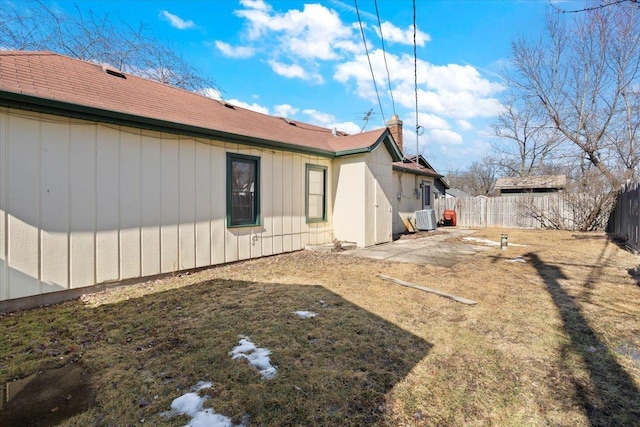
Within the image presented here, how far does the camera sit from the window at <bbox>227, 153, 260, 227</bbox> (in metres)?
6.50

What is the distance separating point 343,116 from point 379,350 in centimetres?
1814

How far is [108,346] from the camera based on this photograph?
3023 millimetres

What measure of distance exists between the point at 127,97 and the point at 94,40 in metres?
11.7

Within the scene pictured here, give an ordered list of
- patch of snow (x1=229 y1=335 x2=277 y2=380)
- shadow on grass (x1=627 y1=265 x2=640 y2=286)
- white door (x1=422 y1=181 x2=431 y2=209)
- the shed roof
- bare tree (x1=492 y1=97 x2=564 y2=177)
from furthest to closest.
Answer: bare tree (x1=492 y1=97 x2=564 y2=177), the shed roof, white door (x1=422 y1=181 x2=431 y2=209), shadow on grass (x1=627 y1=265 x2=640 y2=286), patch of snow (x1=229 y1=335 x2=277 y2=380)

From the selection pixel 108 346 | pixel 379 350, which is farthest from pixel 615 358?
pixel 108 346

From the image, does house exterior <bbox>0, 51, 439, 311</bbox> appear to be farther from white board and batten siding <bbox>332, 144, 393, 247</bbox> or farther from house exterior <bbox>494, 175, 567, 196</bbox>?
house exterior <bbox>494, 175, 567, 196</bbox>

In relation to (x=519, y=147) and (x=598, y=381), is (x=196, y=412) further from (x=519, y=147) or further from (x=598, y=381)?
(x=519, y=147)

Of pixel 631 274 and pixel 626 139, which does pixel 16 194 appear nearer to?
pixel 631 274

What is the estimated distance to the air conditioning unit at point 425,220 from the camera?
13.4 meters

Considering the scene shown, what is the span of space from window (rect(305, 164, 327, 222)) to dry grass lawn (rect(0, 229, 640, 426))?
128 inches

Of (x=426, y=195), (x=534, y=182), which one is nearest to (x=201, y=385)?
(x=426, y=195)

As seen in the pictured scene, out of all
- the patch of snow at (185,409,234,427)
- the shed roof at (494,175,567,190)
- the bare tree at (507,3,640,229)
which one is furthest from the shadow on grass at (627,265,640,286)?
the shed roof at (494,175,567,190)

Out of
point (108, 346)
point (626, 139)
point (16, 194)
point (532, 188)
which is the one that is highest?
point (626, 139)

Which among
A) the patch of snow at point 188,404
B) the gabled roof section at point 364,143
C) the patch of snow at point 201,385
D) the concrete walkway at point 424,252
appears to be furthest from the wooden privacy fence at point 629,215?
the patch of snow at point 188,404
